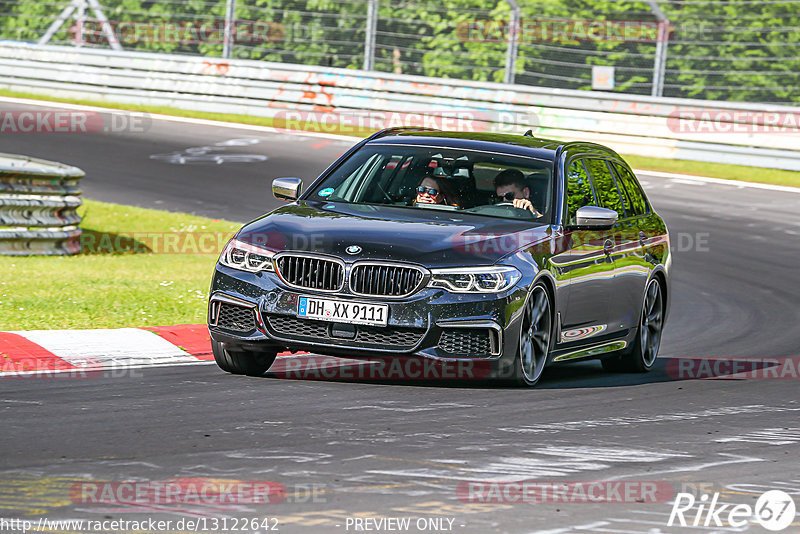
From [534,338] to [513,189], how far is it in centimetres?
121

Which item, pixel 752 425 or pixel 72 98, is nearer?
pixel 752 425

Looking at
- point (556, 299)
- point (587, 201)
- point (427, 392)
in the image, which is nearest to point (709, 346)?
point (587, 201)

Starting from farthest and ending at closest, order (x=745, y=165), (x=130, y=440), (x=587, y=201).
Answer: (x=745, y=165) < (x=587, y=201) < (x=130, y=440)

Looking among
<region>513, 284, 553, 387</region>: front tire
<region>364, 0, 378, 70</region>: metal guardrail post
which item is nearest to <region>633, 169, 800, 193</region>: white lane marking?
<region>364, 0, 378, 70</region>: metal guardrail post

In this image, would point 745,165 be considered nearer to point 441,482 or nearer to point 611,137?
point 611,137

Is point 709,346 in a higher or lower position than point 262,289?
lower

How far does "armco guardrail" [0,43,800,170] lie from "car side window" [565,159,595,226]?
1515 centimetres

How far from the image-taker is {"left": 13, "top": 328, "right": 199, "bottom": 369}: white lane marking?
10375 mm

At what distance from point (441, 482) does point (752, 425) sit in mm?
2921

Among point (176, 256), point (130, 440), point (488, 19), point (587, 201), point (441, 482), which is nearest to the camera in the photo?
point (441, 482)

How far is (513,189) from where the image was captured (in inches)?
418

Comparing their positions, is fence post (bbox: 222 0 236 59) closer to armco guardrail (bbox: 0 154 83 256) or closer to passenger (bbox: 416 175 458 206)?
armco guardrail (bbox: 0 154 83 256)

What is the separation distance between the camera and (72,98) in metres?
30.8

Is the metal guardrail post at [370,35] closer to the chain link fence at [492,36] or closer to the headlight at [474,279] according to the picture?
the chain link fence at [492,36]
